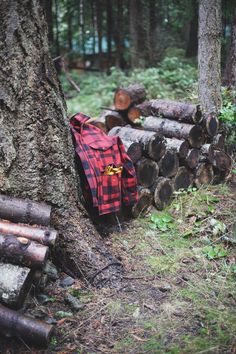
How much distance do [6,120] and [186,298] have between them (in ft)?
6.71

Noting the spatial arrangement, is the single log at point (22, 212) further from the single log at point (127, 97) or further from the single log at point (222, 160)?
the single log at point (127, 97)

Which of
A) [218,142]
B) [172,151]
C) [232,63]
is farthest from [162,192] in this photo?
[232,63]

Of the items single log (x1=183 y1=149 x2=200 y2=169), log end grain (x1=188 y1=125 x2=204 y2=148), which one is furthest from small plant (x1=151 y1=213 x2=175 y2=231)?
log end grain (x1=188 y1=125 x2=204 y2=148)

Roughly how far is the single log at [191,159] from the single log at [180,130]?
9 cm

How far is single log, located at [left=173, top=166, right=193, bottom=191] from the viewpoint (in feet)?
16.0

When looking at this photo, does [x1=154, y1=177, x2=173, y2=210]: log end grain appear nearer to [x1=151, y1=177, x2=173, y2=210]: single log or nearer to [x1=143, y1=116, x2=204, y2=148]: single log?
[x1=151, y1=177, x2=173, y2=210]: single log

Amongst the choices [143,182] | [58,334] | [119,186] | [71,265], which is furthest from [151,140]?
[58,334]

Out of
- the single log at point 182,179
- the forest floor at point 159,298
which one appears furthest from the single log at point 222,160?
the forest floor at point 159,298

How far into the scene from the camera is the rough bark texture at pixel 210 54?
5.47 m

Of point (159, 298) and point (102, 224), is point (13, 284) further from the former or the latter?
point (102, 224)

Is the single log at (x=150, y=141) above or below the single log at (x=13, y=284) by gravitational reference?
above

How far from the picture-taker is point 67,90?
12.0 meters

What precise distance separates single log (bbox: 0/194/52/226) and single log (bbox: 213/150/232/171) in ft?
9.29

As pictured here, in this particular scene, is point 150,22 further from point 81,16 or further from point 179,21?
point 81,16
